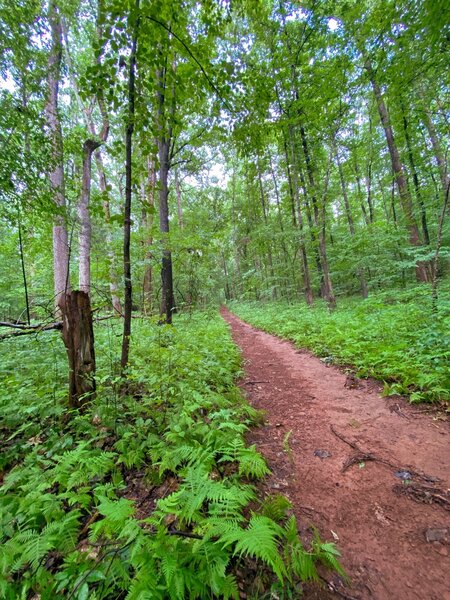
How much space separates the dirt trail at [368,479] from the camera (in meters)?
1.57

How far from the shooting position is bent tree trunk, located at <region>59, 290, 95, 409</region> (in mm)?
3227

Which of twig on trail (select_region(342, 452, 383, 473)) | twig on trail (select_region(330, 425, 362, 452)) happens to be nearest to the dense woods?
twig on trail (select_region(342, 452, 383, 473))

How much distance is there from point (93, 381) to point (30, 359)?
2.76 metres

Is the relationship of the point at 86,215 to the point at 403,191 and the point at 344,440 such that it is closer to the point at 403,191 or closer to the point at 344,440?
the point at 344,440

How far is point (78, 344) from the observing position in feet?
10.8

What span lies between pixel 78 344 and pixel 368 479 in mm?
3567

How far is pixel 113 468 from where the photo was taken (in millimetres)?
2320

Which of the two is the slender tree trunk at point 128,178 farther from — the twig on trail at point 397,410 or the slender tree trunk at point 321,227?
the slender tree trunk at point 321,227

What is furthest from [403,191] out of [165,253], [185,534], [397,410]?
[185,534]

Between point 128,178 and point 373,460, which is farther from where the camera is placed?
point 128,178

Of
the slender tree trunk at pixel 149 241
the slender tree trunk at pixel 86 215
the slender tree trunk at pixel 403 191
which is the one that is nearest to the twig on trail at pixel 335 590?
the slender tree trunk at pixel 149 241

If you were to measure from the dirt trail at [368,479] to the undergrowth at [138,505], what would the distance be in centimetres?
25

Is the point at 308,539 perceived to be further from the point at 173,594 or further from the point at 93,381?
the point at 93,381

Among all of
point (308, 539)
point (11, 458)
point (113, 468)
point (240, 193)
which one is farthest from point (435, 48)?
point (240, 193)
